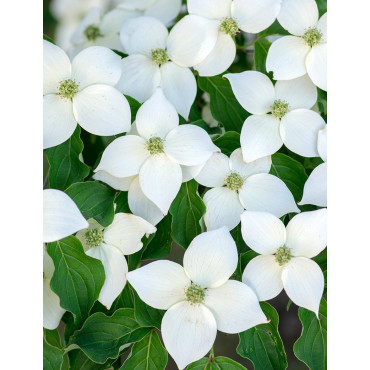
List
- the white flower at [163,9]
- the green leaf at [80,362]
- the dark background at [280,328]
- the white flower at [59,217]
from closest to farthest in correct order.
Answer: the white flower at [59,217] < the green leaf at [80,362] < the white flower at [163,9] < the dark background at [280,328]

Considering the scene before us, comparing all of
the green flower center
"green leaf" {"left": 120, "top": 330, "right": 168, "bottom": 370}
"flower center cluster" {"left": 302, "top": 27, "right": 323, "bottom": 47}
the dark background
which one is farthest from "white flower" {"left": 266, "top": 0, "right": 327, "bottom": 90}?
the dark background

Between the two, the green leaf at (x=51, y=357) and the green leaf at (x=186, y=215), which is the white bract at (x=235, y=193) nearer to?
the green leaf at (x=186, y=215)

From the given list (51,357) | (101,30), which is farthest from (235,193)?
(101,30)

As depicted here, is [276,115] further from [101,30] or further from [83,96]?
[101,30]

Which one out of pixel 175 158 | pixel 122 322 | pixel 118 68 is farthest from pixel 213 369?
pixel 118 68

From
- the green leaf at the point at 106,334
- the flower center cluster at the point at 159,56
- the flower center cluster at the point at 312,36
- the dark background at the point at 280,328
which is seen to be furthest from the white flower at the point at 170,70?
the dark background at the point at 280,328

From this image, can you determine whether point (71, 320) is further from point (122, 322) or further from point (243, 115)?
point (243, 115)
